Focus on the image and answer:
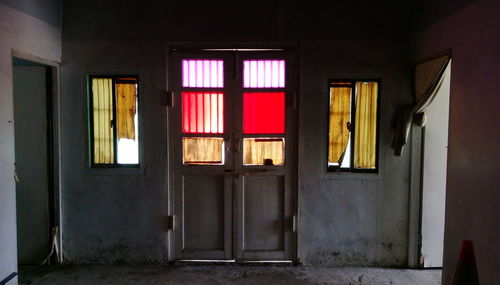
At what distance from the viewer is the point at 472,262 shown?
2.36m

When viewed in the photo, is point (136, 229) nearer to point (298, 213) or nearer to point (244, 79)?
point (298, 213)

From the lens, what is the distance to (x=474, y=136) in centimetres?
277

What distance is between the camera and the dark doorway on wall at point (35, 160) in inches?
155

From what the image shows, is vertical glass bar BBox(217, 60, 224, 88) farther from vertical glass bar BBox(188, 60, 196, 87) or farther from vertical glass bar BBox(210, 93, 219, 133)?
vertical glass bar BBox(188, 60, 196, 87)

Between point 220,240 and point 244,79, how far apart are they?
1.87 meters

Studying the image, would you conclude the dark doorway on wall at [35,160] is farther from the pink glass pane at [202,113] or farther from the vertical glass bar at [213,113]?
the vertical glass bar at [213,113]

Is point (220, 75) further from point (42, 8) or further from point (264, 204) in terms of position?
point (42, 8)

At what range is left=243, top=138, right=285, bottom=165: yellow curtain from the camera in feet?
13.4

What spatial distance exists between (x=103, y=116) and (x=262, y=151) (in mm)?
1847

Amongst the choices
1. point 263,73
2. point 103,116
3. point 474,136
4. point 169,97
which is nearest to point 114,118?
point 103,116

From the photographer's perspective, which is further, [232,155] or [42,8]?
[232,155]

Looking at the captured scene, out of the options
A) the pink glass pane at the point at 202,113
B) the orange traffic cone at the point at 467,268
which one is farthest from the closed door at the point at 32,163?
the orange traffic cone at the point at 467,268

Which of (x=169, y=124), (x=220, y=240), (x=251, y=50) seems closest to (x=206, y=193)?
(x=220, y=240)

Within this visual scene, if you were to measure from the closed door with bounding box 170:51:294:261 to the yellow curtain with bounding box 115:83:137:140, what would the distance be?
47 centimetres
